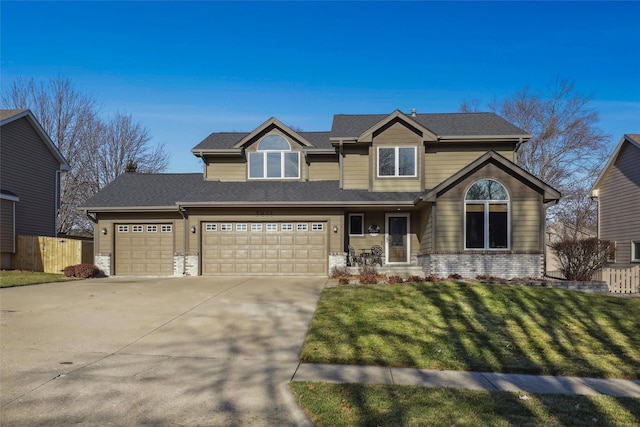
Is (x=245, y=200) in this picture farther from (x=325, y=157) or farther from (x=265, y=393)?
(x=265, y=393)

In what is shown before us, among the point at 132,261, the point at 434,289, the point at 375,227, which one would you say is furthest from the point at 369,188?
the point at 132,261

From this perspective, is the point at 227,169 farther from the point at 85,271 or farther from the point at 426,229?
the point at 426,229

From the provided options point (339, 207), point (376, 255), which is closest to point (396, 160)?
point (339, 207)

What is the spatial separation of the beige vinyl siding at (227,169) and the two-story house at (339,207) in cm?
4

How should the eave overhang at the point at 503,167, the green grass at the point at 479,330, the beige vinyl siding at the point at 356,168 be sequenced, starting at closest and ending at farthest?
1. the green grass at the point at 479,330
2. the eave overhang at the point at 503,167
3. the beige vinyl siding at the point at 356,168

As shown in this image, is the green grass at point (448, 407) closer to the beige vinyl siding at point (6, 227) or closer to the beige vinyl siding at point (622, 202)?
the beige vinyl siding at point (622, 202)

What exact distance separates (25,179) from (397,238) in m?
18.1

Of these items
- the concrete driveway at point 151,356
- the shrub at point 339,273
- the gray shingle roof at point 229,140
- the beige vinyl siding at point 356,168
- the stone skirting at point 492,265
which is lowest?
the concrete driveway at point 151,356

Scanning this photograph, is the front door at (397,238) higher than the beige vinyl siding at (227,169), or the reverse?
the beige vinyl siding at (227,169)

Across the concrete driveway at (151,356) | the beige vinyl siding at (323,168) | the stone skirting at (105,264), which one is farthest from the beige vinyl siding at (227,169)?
the concrete driveway at (151,356)

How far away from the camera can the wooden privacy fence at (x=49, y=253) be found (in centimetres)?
1897

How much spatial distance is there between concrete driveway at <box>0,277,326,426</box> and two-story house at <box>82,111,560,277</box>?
16.1 feet

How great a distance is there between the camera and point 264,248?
689 inches

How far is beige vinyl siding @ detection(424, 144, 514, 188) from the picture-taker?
1862 centimetres
